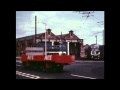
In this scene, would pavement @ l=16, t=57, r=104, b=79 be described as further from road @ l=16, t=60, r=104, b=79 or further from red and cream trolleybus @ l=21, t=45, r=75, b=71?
red and cream trolleybus @ l=21, t=45, r=75, b=71

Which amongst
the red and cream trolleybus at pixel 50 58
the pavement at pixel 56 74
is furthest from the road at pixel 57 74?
the red and cream trolleybus at pixel 50 58

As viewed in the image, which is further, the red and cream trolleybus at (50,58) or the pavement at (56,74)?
the red and cream trolleybus at (50,58)

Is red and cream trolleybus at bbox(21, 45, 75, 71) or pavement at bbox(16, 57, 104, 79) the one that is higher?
red and cream trolleybus at bbox(21, 45, 75, 71)

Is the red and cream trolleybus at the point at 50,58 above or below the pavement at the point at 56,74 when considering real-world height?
above

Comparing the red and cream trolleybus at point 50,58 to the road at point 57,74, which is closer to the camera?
the road at point 57,74

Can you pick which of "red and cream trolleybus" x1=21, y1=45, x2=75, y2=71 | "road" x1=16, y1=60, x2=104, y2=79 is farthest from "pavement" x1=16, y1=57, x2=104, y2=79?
"red and cream trolleybus" x1=21, y1=45, x2=75, y2=71

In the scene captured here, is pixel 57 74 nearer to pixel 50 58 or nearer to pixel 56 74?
pixel 56 74

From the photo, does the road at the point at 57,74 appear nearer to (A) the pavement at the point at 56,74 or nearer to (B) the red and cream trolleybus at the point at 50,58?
(A) the pavement at the point at 56,74
